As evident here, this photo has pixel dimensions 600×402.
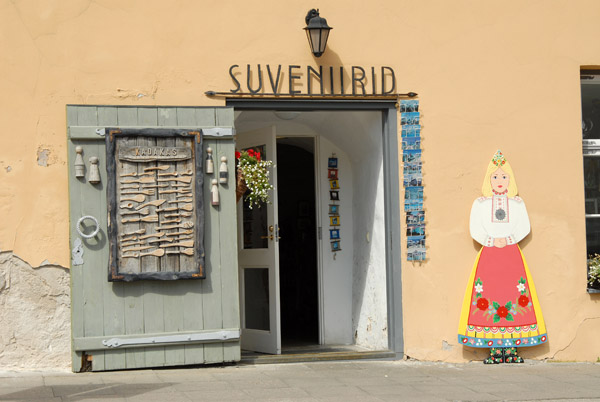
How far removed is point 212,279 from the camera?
6734 millimetres

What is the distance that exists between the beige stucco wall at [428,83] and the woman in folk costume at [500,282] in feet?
0.39

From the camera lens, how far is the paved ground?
5688 millimetres

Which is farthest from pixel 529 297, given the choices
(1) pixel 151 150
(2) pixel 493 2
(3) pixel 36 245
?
(3) pixel 36 245

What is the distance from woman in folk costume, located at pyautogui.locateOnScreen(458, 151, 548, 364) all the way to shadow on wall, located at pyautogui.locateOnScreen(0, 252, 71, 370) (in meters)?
3.44

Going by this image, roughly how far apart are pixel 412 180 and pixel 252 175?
4.68 ft

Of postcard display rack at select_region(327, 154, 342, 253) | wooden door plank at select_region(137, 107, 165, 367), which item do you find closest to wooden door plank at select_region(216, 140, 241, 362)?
wooden door plank at select_region(137, 107, 165, 367)

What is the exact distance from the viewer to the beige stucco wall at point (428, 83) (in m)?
6.59

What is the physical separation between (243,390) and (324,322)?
262 centimetres

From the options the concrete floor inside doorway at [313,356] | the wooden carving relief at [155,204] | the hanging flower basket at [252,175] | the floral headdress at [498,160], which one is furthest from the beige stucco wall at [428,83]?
the hanging flower basket at [252,175]

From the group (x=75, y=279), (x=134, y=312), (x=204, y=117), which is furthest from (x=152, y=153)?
(x=134, y=312)

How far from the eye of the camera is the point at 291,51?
7.04m

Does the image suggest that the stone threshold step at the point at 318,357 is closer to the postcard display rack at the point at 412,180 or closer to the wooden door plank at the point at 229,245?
the wooden door plank at the point at 229,245

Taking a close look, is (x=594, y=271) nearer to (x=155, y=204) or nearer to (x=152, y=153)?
(x=155, y=204)

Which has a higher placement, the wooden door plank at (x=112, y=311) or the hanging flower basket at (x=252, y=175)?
the hanging flower basket at (x=252, y=175)
